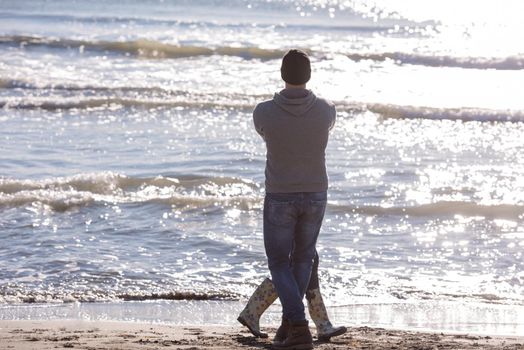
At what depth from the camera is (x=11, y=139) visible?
15422mm

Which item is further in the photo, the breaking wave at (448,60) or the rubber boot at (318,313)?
the breaking wave at (448,60)

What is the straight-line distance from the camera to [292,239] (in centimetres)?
639

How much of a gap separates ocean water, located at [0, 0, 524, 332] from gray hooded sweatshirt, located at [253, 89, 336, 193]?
6.27 feet

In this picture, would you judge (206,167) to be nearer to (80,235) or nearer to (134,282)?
(80,235)

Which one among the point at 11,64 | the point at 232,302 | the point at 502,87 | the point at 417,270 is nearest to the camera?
the point at 232,302

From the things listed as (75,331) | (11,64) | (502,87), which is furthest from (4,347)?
(11,64)

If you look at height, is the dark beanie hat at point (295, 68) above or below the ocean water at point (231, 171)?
above

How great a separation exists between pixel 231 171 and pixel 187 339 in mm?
6699

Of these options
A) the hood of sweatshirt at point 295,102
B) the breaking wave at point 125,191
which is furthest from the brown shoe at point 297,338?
the breaking wave at point 125,191

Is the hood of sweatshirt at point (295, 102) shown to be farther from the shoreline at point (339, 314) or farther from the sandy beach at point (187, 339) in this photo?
the shoreline at point (339, 314)

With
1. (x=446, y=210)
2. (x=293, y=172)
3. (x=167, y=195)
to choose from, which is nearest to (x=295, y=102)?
(x=293, y=172)

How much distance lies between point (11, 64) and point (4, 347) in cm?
1984

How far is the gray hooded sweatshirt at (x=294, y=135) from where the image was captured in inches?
246

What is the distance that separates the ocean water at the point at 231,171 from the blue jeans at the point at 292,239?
5.20 feet
